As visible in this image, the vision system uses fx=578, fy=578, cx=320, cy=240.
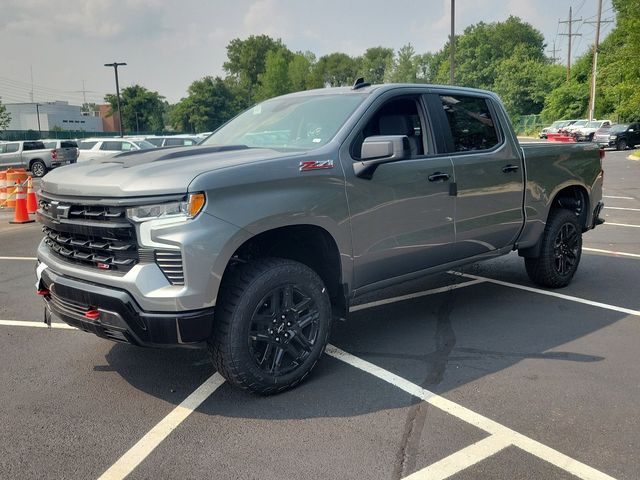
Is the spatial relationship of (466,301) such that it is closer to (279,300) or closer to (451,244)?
(451,244)

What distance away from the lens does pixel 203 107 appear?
8362cm

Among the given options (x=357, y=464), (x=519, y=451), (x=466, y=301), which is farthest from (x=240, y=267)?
(x=466, y=301)

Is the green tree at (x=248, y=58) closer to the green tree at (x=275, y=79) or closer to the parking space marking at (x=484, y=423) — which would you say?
the green tree at (x=275, y=79)

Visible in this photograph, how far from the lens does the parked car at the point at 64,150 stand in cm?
2747

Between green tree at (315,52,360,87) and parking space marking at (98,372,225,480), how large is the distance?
429ft

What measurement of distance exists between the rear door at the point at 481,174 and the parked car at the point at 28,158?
26.4 meters

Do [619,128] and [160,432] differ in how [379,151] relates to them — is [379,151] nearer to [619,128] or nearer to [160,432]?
[160,432]

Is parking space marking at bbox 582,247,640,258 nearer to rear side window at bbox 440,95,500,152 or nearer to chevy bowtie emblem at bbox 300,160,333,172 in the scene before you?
rear side window at bbox 440,95,500,152

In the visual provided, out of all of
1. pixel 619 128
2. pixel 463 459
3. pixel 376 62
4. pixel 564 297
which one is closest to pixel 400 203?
pixel 463 459

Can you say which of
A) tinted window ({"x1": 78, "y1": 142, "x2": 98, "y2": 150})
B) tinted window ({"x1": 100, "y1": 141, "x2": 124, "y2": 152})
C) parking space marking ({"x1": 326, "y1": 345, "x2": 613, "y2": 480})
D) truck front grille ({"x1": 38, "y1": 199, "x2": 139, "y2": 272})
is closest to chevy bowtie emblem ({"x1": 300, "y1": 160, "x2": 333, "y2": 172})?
truck front grille ({"x1": 38, "y1": 199, "x2": 139, "y2": 272})

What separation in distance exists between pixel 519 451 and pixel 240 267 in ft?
6.14

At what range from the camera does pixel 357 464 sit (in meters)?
2.90

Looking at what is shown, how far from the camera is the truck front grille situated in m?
3.22

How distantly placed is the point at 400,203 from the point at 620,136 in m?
34.6
